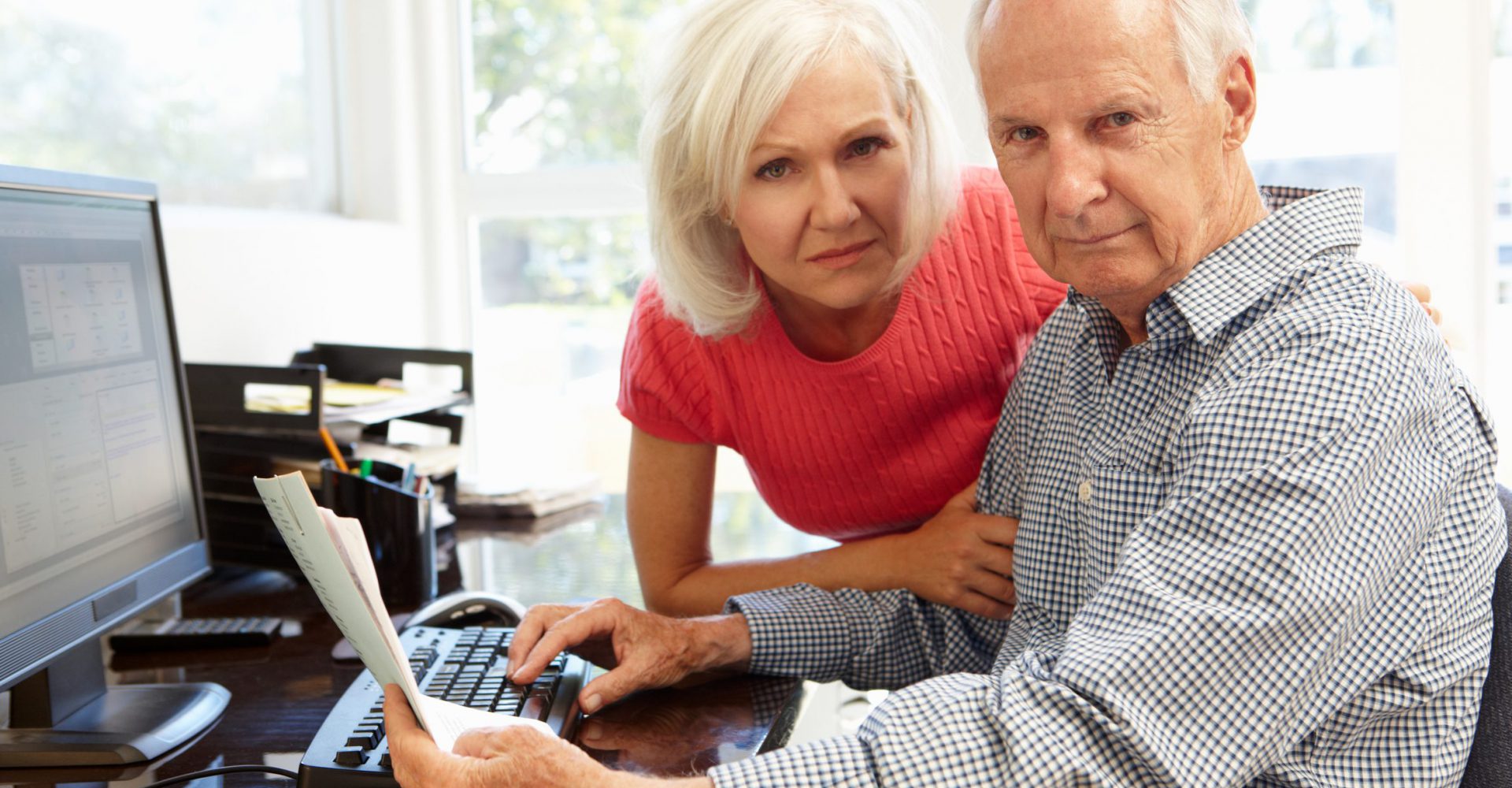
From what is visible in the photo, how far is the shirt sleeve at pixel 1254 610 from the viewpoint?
781 mm

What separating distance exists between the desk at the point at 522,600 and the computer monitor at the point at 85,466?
0.05 metres

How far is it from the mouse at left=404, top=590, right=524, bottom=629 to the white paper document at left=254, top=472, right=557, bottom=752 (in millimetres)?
387

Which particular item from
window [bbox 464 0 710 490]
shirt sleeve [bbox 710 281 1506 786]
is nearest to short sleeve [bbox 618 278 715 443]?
shirt sleeve [bbox 710 281 1506 786]

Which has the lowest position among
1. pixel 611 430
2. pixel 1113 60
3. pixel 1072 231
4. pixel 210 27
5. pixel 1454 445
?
pixel 611 430

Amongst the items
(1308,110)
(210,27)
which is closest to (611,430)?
(210,27)

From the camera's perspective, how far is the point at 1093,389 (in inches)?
44.6

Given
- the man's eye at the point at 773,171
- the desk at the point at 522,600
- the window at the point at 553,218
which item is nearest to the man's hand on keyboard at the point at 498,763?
the desk at the point at 522,600

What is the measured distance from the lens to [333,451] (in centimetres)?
162

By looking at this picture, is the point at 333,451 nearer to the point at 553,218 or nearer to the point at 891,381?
the point at 891,381

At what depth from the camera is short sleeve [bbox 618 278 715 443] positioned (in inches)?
57.0

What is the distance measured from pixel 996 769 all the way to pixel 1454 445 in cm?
40

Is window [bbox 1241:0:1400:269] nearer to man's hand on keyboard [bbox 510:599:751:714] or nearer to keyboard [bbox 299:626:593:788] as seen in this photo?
man's hand on keyboard [bbox 510:599:751:714]

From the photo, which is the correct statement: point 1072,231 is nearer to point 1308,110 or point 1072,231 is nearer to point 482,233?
point 1308,110

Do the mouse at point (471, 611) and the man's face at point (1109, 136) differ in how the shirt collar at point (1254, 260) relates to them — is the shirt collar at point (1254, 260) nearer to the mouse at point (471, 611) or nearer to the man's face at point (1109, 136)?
the man's face at point (1109, 136)
